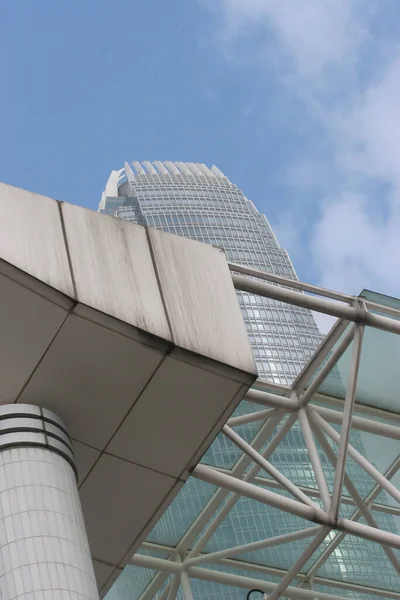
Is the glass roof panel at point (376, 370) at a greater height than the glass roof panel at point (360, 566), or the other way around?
the glass roof panel at point (376, 370)

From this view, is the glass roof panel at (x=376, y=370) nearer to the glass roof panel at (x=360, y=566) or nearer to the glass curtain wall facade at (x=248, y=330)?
the glass curtain wall facade at (x=248, y=330)

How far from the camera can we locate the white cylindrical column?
10703 mm

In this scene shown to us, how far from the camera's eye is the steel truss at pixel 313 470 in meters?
15.7

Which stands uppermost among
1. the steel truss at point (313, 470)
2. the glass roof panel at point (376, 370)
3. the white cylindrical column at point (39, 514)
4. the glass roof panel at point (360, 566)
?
the glass roof panel at point (376, 370)

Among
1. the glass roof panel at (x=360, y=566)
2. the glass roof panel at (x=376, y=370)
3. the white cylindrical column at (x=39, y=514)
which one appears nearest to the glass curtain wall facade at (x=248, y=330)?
the glass roof panel at (x=360, y=566)

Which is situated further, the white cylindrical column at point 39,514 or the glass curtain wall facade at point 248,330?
the glass curtain wall facade at point 248,330

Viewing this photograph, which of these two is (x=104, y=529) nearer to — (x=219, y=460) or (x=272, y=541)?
(x=272, y=541)

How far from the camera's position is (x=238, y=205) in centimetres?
11662

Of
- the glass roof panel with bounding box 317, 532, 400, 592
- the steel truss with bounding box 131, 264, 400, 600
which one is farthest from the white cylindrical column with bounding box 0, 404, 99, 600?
the glass roof panel with bounding box 317, 532, 400, 592

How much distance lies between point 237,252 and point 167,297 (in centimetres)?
9407

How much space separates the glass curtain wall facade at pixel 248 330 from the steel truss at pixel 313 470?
408mm

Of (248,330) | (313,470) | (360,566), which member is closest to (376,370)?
(313,470)

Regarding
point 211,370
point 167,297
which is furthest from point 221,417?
point 167,297

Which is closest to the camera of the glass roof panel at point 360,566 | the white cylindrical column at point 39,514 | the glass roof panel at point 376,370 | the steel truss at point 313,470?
the white cylindrical column at point 39,514
